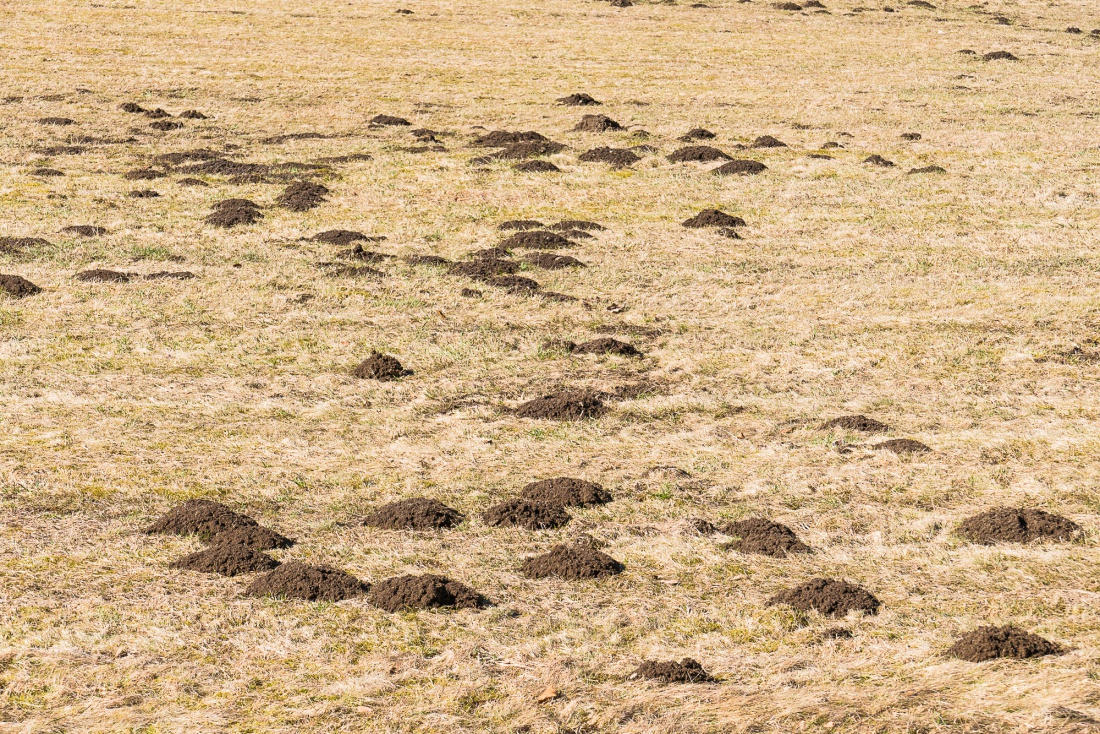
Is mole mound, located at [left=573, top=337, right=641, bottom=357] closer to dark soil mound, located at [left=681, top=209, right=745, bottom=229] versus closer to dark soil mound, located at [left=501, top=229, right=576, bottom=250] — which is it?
dark soil mound, located at [left=501, top=229, right=576, bottom=250]

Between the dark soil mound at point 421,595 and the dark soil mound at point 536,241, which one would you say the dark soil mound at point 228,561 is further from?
the dark soil mound at point 536,241

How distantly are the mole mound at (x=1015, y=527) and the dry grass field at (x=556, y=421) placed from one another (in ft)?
0.62

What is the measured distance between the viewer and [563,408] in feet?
57.6

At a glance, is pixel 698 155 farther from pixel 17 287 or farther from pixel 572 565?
pixel 572 565

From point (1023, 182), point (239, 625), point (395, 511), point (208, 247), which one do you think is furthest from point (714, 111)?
point (239, 625)

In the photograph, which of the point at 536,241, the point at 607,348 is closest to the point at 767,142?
the point at 536,241

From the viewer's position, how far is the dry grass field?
10.5 metres

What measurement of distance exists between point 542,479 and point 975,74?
3949 centimetres

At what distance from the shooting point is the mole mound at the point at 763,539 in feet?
43.2

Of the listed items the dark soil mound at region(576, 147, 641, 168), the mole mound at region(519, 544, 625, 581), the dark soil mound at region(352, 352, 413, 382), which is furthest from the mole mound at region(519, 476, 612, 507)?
the dark soil mound at region(576, 147, 641, 168)

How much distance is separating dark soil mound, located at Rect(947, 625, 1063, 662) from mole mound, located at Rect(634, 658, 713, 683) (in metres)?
2.21

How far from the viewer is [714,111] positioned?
41594mm

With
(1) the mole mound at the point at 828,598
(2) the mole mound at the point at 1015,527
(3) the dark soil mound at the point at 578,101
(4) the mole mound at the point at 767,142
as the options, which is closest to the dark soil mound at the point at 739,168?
(4) the mole mound at the point at 767,142

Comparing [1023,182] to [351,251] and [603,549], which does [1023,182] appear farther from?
[603,549]
